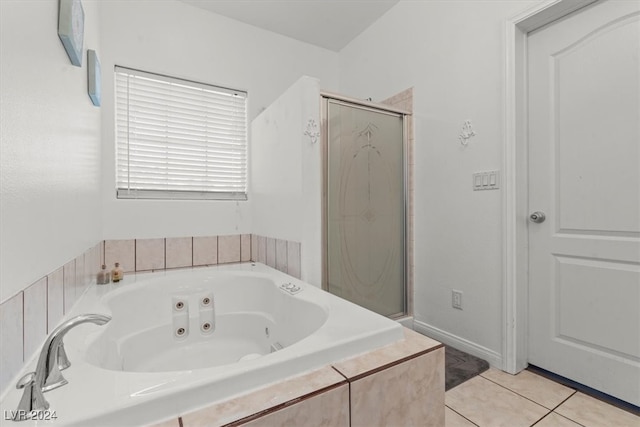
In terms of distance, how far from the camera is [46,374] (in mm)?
652

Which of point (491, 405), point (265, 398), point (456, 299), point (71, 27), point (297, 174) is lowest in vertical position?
point (491, 405)

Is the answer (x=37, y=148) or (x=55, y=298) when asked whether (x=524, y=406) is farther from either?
(x=37, y=148)

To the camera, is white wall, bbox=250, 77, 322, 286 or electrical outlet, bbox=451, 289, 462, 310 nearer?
white wall, bbox=250, 77, 322, 286

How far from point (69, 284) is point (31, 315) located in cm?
44

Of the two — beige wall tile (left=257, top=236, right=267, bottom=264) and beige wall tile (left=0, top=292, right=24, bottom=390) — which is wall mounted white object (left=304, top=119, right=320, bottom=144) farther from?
beige wall tile (left=0, top=292, right=24, bottom=390)

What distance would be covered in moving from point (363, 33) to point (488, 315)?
7.92ft

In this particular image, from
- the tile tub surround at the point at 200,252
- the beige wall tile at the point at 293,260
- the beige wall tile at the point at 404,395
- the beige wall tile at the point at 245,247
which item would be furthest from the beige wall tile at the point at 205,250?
the beige wall tile at the point at 404,395

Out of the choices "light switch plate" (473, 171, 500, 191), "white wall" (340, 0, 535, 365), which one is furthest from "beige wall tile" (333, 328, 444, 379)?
A: "light switch plate" (473, 171, 500, 191)

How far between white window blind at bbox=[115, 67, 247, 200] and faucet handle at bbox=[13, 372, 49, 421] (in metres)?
1.71

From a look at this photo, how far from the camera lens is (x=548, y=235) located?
5.23 ft

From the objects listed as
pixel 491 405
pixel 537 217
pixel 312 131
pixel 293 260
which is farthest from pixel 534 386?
pixel 312 131

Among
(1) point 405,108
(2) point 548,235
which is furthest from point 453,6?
(2) point 548,235

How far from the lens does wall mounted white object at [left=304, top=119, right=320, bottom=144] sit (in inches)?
67.4

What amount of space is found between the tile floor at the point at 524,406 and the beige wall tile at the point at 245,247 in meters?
1.63
